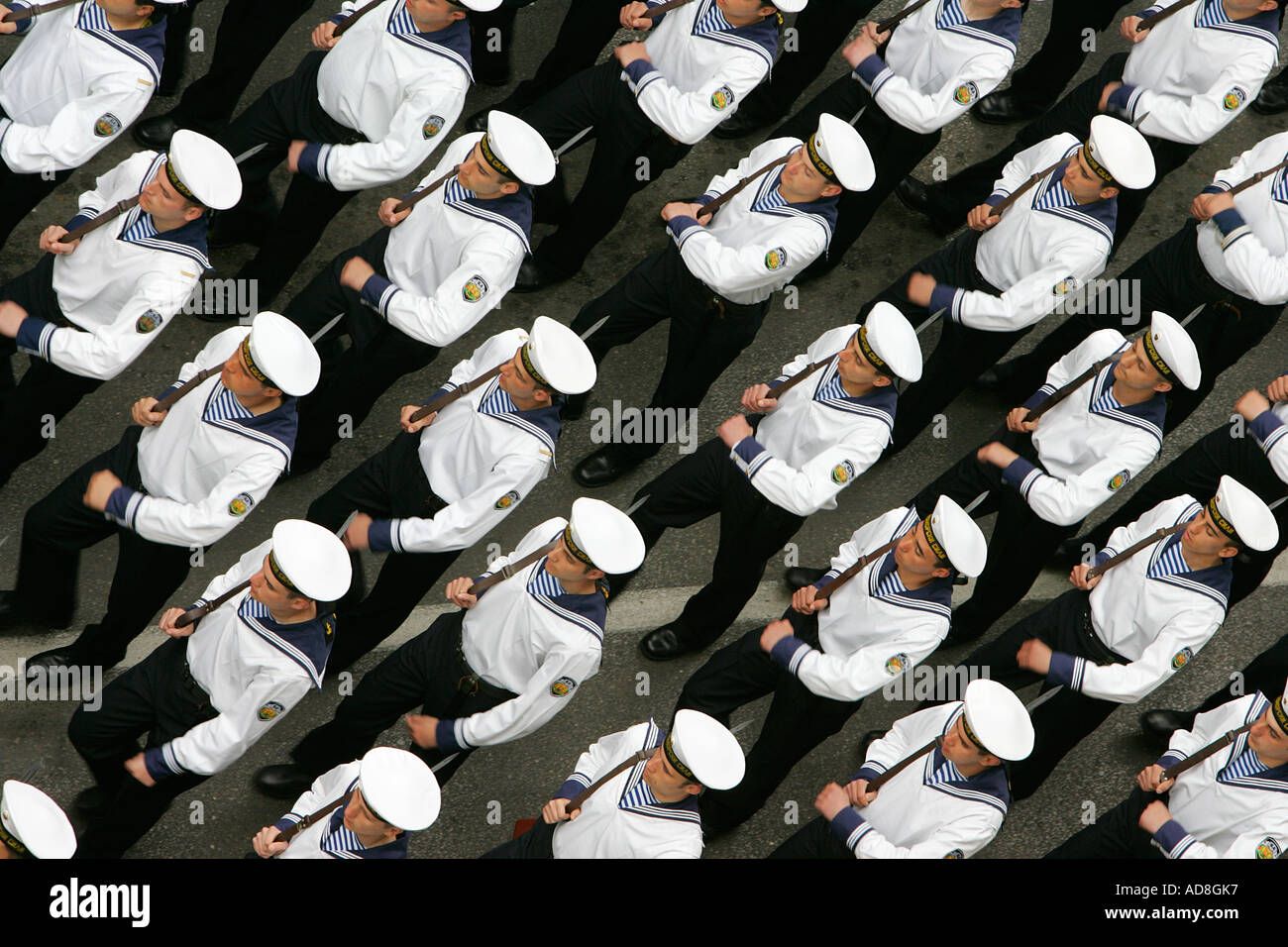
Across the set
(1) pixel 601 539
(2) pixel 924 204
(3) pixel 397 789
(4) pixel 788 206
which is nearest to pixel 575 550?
(1) pixel 601 539

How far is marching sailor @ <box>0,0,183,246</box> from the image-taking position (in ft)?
29.3

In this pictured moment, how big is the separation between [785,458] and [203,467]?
2.57 meters

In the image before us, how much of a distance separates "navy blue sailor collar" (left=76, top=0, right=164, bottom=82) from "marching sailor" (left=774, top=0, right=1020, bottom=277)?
10.3 feet

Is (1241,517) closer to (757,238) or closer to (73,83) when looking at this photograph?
(757,238)

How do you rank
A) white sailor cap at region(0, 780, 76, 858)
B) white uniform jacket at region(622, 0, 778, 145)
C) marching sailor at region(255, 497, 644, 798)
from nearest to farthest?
1. white sailor cap at region(0, 780, 76, 858)
2. marching sailor at region(255, 497, 644, 798)
3. white uniform jacket at region(622, 0, 778, 145)

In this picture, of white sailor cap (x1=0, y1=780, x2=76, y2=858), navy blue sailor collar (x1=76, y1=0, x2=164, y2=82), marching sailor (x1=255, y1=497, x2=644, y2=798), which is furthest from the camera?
navy blue sailor collar (x1=76, y1=0, x2=164, y2=82)

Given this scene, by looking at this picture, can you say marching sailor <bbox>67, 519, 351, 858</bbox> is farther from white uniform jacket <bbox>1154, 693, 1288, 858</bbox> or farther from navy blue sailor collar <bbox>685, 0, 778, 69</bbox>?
white uniform jacket <bbox>1154, 693, 1288, 858</bbox>

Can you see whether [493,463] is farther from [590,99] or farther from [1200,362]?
[1200,362]

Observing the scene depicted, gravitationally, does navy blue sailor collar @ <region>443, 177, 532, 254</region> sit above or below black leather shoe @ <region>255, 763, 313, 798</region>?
above

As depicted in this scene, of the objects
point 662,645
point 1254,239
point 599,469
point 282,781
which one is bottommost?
point 282,781

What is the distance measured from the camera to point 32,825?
282 inches

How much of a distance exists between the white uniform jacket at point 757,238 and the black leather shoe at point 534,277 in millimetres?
1148

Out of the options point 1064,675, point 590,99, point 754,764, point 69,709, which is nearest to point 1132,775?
point 1064,675

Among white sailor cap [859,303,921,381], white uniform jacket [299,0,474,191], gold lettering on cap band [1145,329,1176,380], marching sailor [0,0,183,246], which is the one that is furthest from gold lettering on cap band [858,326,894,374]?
marching sailor [0,0,183,246]
